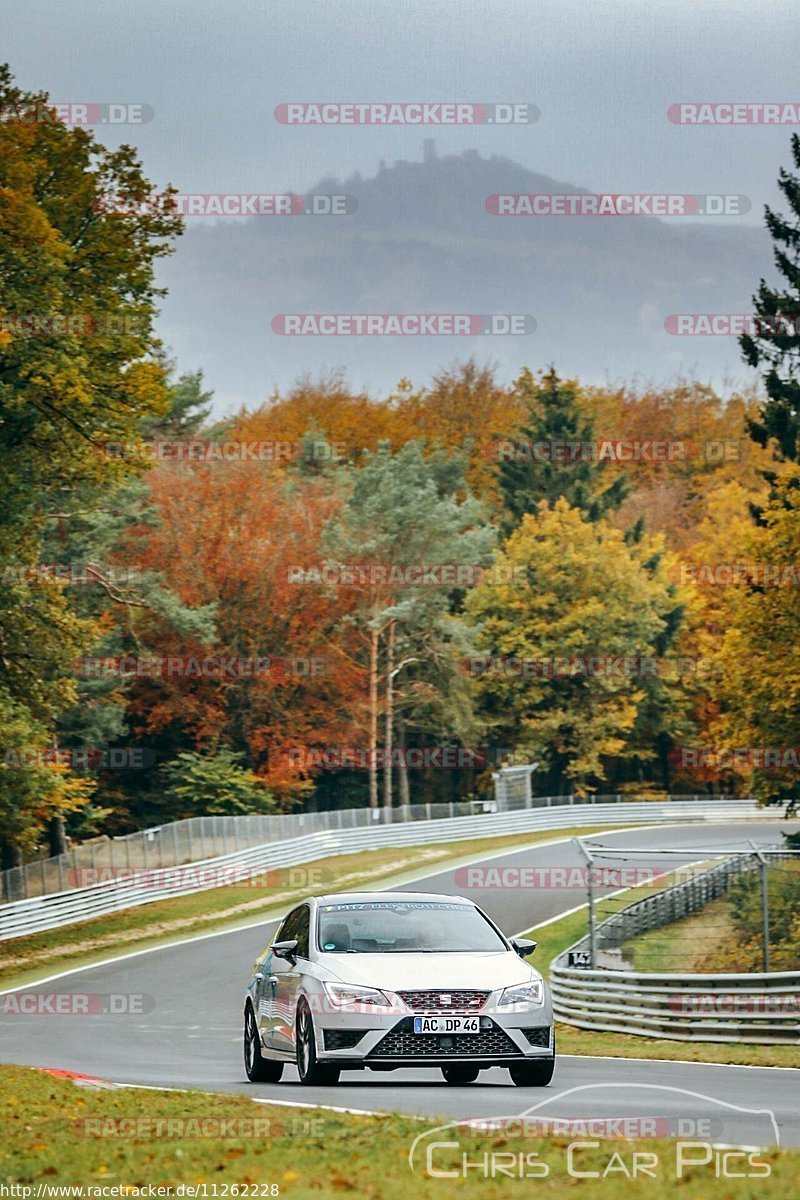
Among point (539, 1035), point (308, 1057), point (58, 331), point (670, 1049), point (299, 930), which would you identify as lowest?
point (670, 1049)

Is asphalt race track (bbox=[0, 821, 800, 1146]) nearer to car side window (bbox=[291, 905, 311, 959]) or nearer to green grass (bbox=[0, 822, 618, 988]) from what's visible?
car side window (bbox=[291, 905, 311, 959])

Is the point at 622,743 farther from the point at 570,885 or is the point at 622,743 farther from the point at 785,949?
the point at 785,949

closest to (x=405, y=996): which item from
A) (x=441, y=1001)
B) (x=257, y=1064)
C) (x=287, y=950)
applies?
(x=441, y=1001)

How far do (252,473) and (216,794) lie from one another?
15.1 meters

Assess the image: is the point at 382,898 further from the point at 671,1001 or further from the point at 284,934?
the point at 671,1001

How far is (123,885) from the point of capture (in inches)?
1919

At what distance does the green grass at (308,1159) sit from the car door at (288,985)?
2102 millimetres

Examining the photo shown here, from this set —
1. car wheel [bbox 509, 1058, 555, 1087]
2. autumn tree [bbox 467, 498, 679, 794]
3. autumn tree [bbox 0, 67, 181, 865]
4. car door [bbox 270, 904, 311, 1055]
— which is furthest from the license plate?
autumn tree [bbox 467, 498, 679, 794]

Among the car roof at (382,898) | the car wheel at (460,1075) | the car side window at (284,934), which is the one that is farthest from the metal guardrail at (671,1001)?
the car side window at (284,934)

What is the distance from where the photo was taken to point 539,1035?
14164 mm

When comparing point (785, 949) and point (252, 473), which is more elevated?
point (252, 473)

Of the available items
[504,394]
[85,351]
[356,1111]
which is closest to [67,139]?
[85,351]

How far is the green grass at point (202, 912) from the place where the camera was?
41.8 metres

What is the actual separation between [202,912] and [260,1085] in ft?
110
